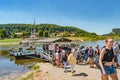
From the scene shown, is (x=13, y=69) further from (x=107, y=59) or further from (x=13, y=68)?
(x=107, y=59)

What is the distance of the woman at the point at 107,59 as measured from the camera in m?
8.20

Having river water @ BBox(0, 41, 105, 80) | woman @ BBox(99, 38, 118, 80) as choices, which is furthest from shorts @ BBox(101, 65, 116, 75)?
river water @ BBox(0, 41, 105, 80)

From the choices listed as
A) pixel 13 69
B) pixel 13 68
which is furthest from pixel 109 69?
pixel 13 68

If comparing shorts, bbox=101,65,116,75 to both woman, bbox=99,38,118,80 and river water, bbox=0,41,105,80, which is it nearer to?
woman, bbox=99,38,118,80

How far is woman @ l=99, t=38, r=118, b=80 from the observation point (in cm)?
820

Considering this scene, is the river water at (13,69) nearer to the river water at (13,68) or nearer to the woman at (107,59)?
the river water at (13,68)

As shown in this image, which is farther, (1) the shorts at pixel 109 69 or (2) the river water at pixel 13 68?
(2) the river water at pixel 13 68

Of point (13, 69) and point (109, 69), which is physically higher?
point (109, 69)

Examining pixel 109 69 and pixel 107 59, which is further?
pixel 109 69

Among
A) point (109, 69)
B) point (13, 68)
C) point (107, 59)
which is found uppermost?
point (107, 59)

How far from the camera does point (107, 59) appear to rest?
8344 millimetres

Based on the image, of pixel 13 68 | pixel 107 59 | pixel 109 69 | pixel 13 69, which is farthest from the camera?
pixel 13 68

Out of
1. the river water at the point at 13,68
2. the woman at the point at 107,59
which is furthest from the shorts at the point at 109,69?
the river water at the point at 13,68

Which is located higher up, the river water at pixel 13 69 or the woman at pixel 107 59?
the woman at pixel 107 59
